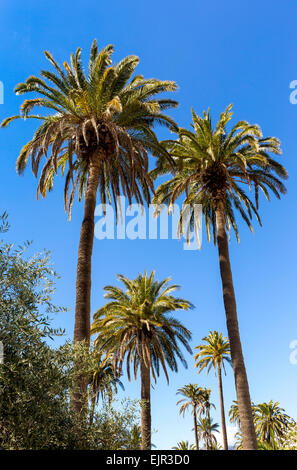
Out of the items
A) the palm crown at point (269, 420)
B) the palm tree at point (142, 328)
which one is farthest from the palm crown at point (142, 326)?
the palm crown at point (269, 420)

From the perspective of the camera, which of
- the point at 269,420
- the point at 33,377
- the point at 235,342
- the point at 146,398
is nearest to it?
the point at 33,377

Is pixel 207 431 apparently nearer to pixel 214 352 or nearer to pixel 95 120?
pixel 214 352

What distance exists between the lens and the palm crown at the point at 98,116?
1543 centimetres

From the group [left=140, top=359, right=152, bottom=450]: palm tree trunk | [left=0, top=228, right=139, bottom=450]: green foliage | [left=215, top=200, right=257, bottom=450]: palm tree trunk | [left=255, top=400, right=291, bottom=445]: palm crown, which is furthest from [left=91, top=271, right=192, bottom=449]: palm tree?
[left=255, top=400, right=291, bottom=445]: palm crown

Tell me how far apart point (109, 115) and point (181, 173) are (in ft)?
26.7

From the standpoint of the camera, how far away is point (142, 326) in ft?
89.7

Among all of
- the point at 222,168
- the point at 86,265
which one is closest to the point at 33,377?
the point at 86,265

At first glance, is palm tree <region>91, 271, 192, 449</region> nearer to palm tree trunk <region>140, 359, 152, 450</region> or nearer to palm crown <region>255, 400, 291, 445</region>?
palm tree trunk <region>140, 359, 152, 450</region>

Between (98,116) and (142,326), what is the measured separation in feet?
51.3

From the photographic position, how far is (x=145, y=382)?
86.1ft

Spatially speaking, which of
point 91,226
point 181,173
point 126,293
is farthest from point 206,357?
point 91,226

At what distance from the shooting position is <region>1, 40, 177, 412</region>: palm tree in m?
15.1

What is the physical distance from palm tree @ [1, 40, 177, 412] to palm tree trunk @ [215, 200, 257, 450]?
525cm
